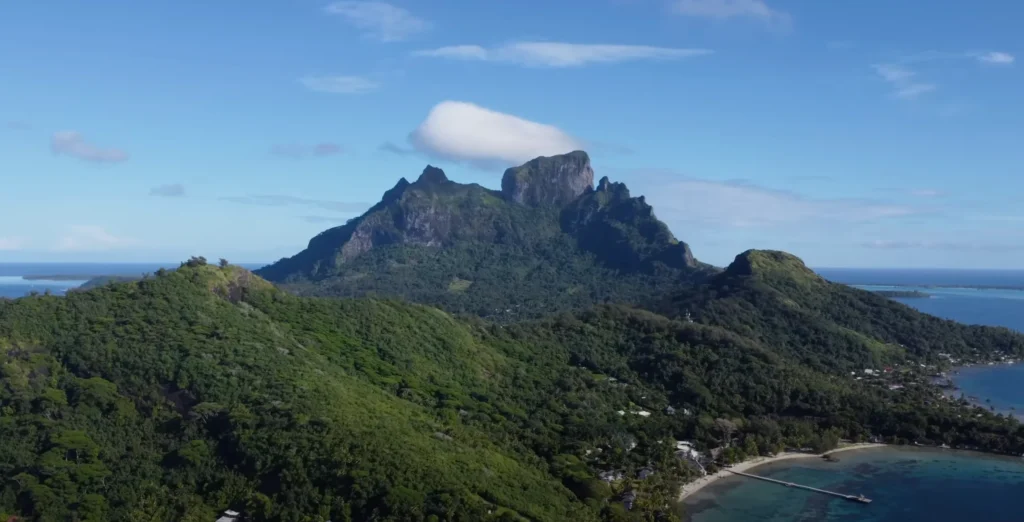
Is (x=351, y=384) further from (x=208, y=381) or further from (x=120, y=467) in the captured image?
(x=120, y=467)

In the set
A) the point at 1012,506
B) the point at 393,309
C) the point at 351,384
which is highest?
the point at 393,309

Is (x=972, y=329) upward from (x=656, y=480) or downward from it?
upward

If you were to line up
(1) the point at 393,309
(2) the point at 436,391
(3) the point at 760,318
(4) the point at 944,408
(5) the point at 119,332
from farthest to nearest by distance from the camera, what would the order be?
(3) the point at 760,318 < (1) the point at 393,309 < (4) the point at 944,408 < (2) the point at 436,391 < (5) the point at 119,332

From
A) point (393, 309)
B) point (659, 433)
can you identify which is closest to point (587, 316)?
point (393, 309)

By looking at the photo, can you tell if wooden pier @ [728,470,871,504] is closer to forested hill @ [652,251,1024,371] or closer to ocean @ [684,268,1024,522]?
ocean @ [684,268,1024,522]

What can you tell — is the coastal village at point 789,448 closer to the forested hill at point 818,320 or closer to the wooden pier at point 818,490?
the wooden pier at point 818,490

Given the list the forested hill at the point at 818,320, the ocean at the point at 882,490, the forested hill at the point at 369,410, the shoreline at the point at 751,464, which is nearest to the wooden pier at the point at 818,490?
the ocean at the point at 882,490

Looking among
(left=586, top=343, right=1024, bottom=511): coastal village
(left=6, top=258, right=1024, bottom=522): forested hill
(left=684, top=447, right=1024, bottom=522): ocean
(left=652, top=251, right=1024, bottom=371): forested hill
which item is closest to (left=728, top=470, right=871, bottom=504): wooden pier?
(left=586, top=343, right=1024, bottom=511): coastal village

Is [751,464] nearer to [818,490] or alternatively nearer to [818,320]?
[818,490]
